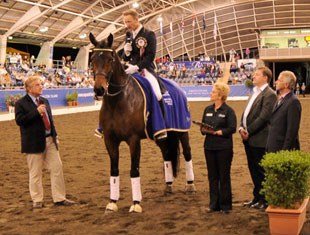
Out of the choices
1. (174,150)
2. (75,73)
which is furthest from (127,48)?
(75,73)

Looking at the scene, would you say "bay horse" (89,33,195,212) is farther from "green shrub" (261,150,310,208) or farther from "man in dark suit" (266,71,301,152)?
"green shrub" (261,150,310,208)

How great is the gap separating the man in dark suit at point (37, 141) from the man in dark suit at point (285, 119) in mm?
2789

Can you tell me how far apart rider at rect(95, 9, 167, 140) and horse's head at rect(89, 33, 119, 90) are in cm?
59

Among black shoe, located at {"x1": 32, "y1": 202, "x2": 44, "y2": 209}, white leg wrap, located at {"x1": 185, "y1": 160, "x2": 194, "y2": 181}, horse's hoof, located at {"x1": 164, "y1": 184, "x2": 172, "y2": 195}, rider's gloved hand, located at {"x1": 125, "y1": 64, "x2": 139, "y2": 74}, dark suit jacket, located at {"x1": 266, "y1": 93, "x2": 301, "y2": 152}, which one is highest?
rider's gloved hand, located at {"x1": 125, "y1": 64, "x2": 139, "y2": 74}

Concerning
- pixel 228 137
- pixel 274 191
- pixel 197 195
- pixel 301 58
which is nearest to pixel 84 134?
pixel 197 195

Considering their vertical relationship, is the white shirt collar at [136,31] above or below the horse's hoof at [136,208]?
above

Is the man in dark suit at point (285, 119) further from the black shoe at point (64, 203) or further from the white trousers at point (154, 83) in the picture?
the black shoe at point (64, 203)

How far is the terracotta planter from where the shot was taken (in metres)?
4.50

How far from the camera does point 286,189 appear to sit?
4.58 metres

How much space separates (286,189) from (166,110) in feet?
8.19

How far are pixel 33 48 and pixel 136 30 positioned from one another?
139ft

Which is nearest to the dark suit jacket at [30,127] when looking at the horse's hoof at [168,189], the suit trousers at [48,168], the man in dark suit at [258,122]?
the suit trousers at [48,168]

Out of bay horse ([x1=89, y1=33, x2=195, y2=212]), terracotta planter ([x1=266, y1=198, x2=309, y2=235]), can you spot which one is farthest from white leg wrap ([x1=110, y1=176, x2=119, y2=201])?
terracotta planter ([x1=266, y1=198, x2=309, y2=235])

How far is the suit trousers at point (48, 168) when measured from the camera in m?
6.05
